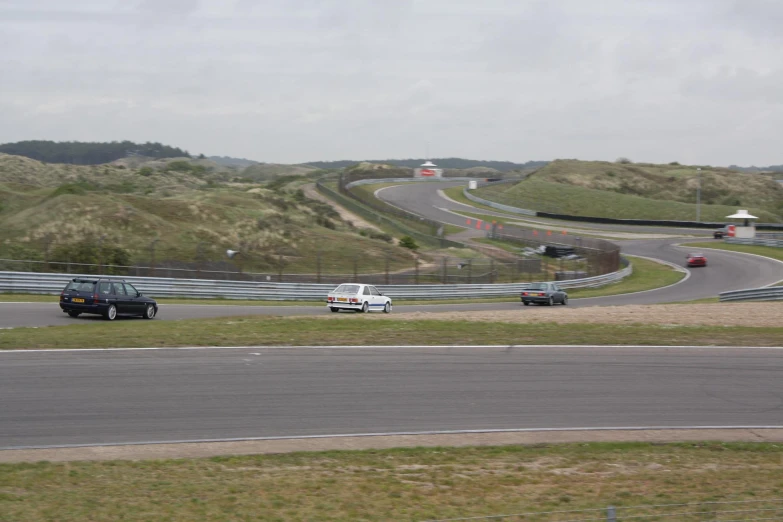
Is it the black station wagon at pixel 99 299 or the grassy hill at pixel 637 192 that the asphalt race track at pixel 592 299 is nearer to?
the black station wagon at pixel 99 299

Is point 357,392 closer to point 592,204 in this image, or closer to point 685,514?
point 685,514

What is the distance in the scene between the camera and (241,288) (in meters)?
38.4

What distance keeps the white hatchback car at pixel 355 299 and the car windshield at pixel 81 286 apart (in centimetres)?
1045

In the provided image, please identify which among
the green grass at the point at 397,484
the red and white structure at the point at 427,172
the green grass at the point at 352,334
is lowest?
the green grass at the point at 397,484

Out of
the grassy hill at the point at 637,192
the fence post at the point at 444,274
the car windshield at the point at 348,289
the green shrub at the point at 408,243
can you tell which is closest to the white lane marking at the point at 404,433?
the car windshield at the point at 348,289

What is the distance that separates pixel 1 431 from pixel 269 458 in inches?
155

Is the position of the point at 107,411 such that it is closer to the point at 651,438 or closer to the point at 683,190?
the point at 651,438

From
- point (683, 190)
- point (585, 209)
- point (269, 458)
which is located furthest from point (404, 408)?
point (683, 190)

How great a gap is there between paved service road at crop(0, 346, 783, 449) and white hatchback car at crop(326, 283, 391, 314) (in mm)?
13726

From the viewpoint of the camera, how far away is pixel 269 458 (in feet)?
34.7

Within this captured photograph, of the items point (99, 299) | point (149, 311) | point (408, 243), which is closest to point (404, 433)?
point (99, 299)

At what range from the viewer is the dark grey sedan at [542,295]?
41.8 meters

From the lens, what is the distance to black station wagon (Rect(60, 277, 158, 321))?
24.3m

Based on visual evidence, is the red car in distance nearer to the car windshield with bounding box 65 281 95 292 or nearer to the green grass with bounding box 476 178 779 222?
the green grass with bounding box 476 178 779 222
